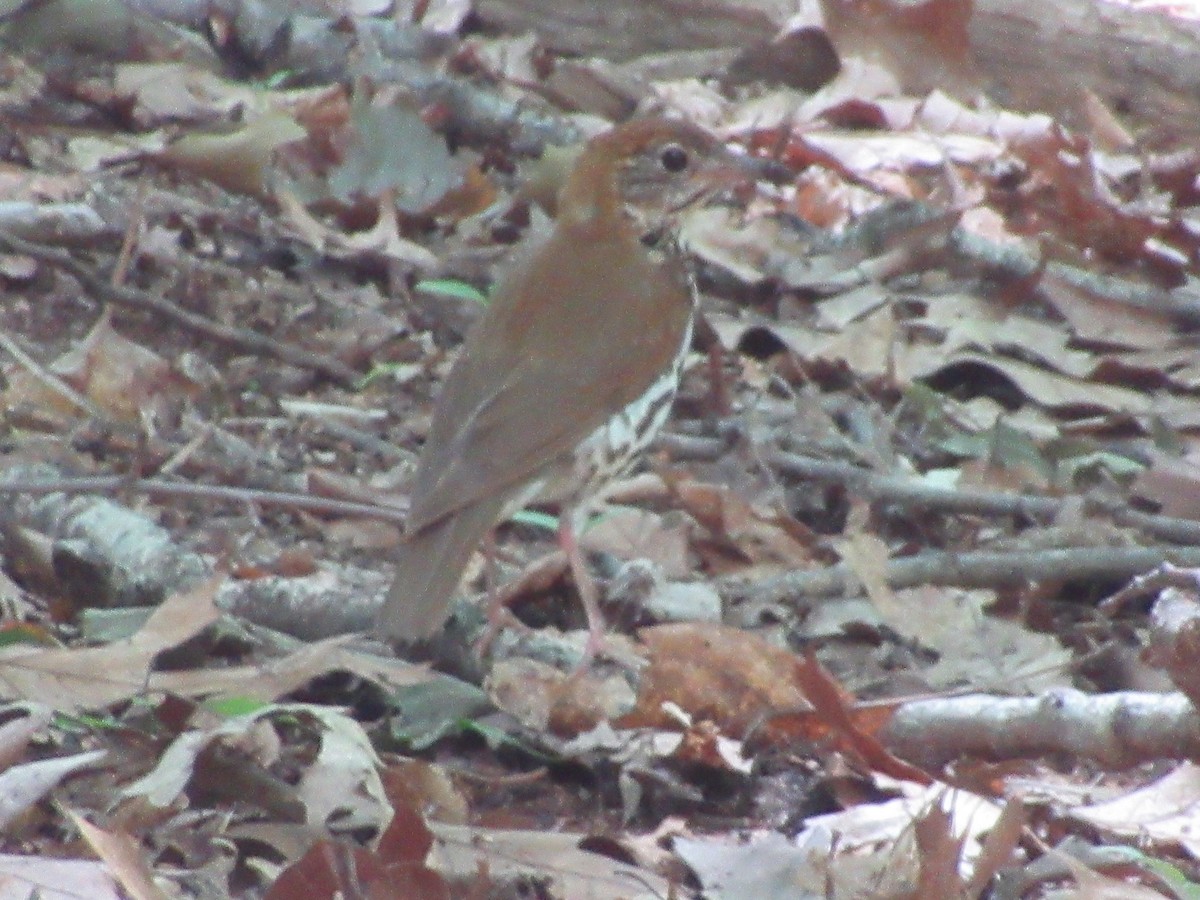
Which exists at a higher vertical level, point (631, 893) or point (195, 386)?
point (631, 893)

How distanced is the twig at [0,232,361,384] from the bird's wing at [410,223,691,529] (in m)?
0.99

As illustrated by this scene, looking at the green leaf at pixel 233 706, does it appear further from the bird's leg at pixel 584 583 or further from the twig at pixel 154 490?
the bird's leg at pixel 584 583

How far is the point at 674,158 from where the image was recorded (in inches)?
186

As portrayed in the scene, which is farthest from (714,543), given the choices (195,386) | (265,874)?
(265,874)

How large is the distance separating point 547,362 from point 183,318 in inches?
60.6

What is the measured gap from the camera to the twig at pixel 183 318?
17.9ft

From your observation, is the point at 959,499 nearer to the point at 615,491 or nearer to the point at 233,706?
the point at 615,491

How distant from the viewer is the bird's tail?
3633 millimetres

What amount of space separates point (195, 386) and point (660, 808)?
2.14m

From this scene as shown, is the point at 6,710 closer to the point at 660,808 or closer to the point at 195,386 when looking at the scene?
the point at 660,808

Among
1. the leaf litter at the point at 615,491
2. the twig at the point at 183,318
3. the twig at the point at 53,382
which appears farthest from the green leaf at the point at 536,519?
the twig at the point at 53,382

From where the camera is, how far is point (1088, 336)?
5871 millimetres

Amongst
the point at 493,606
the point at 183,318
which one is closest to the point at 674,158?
the point at 493,606

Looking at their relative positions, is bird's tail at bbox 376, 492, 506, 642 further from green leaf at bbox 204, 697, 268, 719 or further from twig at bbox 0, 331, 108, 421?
twig at bbox 0, 331, 108, 421
